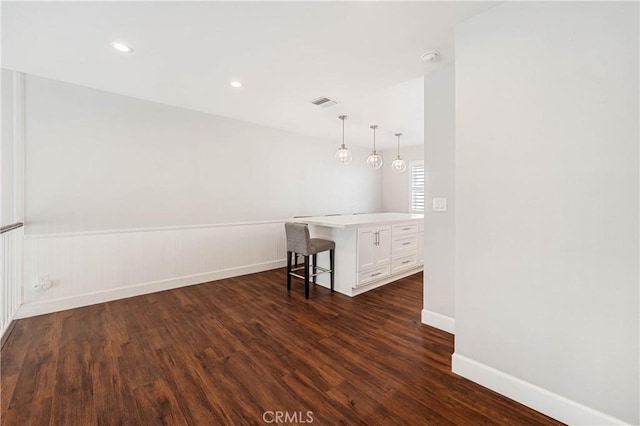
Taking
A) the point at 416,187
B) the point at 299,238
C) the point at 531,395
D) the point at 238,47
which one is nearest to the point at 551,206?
the point at 531,395

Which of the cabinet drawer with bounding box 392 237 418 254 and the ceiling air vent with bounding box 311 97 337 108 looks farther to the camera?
the cabinet drawer with bounding box 392 237 418 254

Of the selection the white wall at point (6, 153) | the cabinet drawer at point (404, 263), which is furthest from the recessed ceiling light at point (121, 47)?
the cabinet drawer at point (404, 263)

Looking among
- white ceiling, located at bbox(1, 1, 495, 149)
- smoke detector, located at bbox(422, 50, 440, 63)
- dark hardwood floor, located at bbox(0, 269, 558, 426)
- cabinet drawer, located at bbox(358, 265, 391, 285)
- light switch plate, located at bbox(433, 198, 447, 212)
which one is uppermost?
white ceiling, located at bbox(1, 1, 495, 149)

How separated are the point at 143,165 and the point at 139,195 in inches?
16.1

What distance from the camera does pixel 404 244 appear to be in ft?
13.3

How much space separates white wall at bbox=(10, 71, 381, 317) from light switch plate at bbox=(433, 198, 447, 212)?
3.07 meters

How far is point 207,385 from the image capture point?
1751mm

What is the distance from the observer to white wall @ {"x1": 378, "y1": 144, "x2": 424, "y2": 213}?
650 centimetres

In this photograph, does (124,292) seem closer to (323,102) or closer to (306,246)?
(306,246)

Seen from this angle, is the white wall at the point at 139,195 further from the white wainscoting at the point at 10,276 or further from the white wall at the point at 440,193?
the white wall at the point at 440,193

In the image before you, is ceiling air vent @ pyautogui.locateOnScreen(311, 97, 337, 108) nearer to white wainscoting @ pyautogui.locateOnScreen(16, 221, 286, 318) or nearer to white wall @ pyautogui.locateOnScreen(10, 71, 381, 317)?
white wall @ pyautogui.locateOnScreen(10, 71, 381, 317)

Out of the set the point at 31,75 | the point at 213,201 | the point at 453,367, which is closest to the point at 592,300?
the point at 453,367

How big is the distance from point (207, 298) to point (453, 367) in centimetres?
285

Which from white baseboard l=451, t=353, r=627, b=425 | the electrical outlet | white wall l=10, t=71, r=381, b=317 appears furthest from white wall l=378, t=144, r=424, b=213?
the electrical outlet
